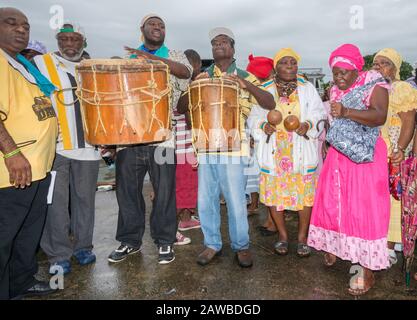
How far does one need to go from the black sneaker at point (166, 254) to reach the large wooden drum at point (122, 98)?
1338 mm

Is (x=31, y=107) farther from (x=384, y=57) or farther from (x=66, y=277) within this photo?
(x=384, y=57)

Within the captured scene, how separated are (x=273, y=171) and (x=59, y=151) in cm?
209

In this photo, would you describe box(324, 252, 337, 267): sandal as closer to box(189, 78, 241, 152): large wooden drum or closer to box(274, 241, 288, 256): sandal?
box(274, 241, 288, 256): sandal

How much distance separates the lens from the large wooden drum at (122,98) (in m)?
2.26

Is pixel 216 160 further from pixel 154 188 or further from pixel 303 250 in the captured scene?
pixel 303 250

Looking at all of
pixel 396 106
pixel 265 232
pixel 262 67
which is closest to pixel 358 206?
pixel 396 106

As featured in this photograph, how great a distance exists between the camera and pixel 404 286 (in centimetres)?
263

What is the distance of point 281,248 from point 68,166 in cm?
228

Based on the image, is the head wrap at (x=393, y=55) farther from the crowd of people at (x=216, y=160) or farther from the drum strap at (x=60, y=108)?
the drum strap at (x=60, y=108)

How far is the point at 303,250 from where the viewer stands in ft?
10.5

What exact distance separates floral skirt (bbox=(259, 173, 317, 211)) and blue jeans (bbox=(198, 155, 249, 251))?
0.40m

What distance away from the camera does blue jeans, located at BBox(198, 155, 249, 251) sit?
9.78 feet

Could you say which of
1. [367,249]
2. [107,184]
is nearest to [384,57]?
[367,249]
